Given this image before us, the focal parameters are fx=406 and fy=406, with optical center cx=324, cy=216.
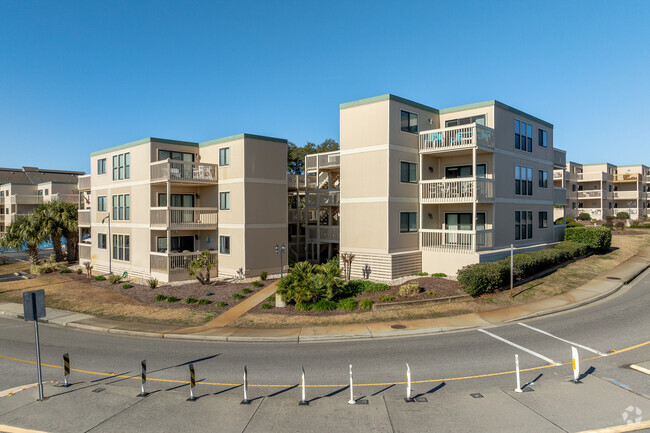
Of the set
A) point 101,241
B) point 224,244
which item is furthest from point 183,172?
point 101,241

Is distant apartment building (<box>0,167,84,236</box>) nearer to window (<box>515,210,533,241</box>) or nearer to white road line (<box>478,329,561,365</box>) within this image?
window (<box>515,210,533,241</box>)

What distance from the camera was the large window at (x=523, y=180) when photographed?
92.6ft

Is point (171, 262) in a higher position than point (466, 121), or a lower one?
lower

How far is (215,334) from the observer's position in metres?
16.2

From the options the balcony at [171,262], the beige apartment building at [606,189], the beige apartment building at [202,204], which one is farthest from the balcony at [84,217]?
the beige apartment building at [606,189]

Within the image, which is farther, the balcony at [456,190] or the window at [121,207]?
the window at [121,207]

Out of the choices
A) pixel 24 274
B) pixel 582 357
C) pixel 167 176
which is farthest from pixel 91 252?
pixel 582 357

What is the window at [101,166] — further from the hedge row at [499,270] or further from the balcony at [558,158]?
the balcony at [558,158]

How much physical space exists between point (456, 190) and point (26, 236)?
3605 centimetres

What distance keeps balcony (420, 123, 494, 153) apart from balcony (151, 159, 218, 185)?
576 inches

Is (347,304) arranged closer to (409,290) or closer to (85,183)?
(409,290)

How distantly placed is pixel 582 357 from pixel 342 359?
23.8 ft

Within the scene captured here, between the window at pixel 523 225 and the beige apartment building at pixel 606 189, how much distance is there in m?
38.7

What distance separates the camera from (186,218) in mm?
28719
